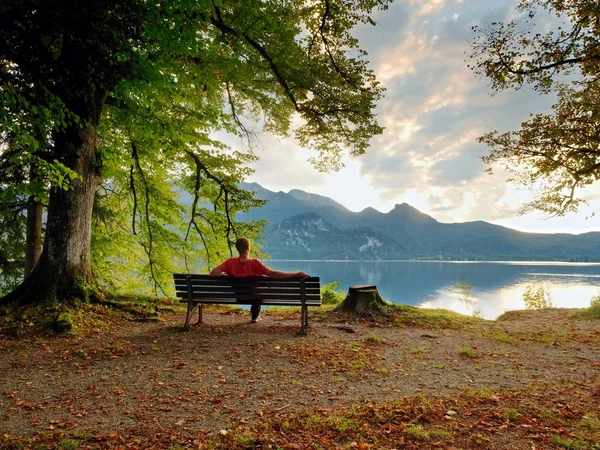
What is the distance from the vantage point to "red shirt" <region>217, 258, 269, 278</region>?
7.83 m

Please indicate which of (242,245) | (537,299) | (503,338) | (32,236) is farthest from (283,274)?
(537,299)

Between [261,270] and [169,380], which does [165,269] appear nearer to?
[261,270]

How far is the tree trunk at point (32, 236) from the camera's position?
38.1 ft

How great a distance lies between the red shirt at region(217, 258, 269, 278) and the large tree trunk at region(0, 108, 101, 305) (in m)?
3.32

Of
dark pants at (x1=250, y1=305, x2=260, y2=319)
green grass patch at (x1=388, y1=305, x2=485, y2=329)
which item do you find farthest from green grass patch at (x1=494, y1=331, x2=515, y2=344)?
dark pants at (x1=250, y1=305, x2=260, y2=319)

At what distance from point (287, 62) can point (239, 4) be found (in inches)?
79.3

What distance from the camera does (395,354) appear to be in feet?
20.7

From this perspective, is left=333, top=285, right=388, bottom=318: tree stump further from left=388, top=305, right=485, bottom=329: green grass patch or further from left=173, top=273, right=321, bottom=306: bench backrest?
left=173, top=273, right=321, bottom=306: bench backrest

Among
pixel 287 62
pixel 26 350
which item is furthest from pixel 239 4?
pixel 26 350

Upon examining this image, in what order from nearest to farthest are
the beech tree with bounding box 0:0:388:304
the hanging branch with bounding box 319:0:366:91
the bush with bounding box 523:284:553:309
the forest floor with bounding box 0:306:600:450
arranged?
the forest floor with bounding box 0:306:600:450
the beech tree with bounding box 0:0:388:304
the hanging branch with bounding box 319:0:366:91
the bush with bounding box 523:284:553:309

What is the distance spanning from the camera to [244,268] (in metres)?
7.89

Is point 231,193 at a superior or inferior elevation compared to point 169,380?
superior

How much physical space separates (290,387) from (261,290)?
2.93m

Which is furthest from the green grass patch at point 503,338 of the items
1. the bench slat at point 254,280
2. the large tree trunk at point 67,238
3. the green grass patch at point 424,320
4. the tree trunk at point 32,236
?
the tree trunk at point 32,236
